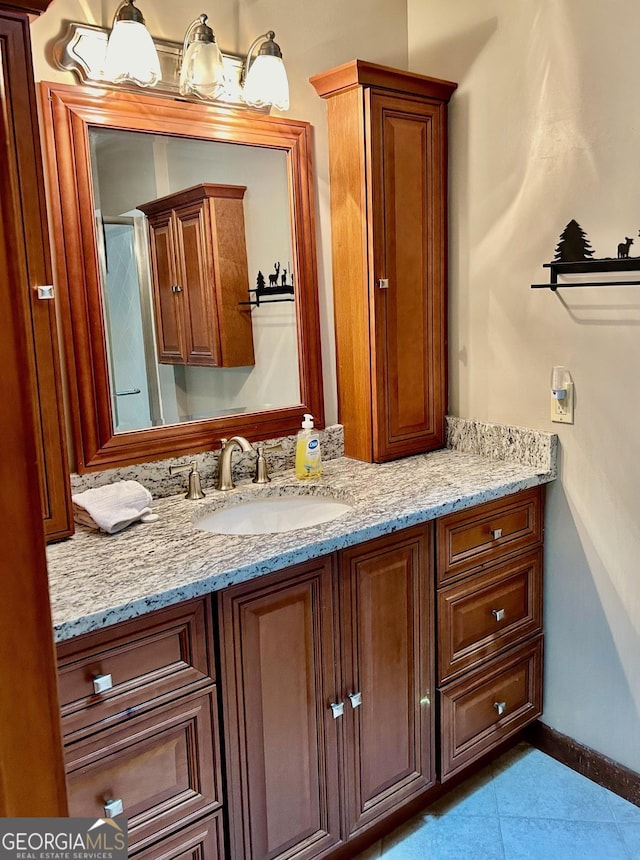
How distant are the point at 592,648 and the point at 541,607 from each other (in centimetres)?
18

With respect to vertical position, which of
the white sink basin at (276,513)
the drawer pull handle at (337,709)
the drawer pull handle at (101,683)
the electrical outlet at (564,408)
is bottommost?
the drawer pull handle at (337,709)

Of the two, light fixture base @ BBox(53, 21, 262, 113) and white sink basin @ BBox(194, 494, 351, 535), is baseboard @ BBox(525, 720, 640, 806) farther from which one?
light fixture base @ BBox(53, 21, 262, 113)

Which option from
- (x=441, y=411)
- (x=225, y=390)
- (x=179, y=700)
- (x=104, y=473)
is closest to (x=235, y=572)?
(x=179, y=700)

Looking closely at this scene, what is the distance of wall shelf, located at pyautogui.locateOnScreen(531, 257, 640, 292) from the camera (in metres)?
1.78

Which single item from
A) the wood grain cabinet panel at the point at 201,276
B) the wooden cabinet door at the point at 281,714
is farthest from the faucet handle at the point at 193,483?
the wooden cabinet door at the point at 281,714

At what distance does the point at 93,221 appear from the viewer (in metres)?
1.67

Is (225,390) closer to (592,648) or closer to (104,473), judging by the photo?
(104,473)

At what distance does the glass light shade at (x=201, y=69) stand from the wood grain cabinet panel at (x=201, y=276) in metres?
0.24

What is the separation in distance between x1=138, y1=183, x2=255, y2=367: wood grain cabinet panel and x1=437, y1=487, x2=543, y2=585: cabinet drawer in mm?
742

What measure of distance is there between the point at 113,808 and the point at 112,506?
62cm

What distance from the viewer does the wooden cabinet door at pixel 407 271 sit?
2037mm

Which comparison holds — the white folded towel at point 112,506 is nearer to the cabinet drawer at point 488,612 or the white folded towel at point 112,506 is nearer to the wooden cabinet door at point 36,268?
the wooden cabinet door at point 36,268

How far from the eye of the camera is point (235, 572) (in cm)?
137

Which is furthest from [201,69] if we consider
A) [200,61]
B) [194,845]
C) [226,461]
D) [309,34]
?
[194,845]
